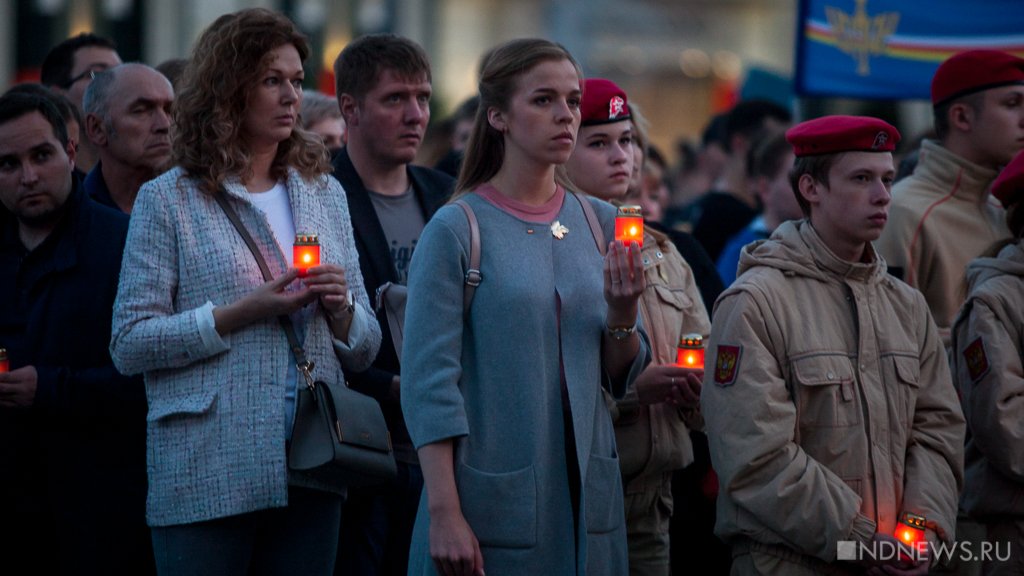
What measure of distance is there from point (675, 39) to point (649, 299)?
44.1 meters

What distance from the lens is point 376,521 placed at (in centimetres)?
541

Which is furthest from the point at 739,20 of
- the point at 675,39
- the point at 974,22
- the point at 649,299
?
the point at 649,299

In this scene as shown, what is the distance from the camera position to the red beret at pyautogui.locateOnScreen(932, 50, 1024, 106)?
6324 millimetres

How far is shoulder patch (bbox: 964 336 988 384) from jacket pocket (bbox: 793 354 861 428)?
765 mm

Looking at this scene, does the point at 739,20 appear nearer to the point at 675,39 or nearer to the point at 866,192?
the point at 675,39

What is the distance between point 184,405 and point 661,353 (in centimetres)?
184

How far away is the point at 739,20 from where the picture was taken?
51.2m

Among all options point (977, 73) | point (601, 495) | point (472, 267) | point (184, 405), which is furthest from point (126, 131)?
point (977, 73)

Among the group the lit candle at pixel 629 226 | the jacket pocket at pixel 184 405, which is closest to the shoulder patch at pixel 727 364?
the lit candle at pixel 629 226

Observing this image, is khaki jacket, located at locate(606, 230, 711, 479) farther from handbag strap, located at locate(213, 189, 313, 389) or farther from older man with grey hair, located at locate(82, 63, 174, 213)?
older man with grey hair, located at locate(82, 63, 174, 213)

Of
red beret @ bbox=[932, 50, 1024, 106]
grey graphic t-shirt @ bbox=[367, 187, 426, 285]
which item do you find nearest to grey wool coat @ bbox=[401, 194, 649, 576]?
grey graphic t-shirt @ bbox=[367, 187, 426, 285]

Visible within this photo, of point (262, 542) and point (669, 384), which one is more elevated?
point (669, 384)

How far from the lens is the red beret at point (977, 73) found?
20.7 feet

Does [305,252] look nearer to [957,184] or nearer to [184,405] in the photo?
[184,405]
